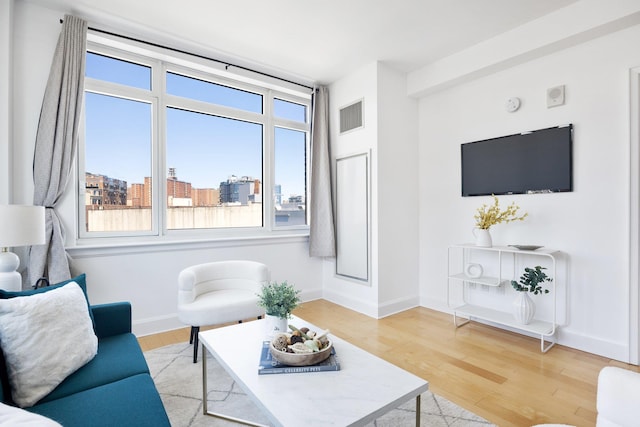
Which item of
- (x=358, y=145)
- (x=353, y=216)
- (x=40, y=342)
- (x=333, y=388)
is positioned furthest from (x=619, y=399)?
(x=358, y=145)

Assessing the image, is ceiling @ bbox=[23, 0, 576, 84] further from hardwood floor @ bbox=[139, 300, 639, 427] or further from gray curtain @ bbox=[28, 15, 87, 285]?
hardwood floor @ bbox=[139, 300, 639, 427]

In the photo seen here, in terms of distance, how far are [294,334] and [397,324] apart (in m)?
2.04

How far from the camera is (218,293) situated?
277 cm

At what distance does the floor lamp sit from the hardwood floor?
118cm

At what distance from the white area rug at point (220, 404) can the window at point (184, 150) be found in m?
1.49

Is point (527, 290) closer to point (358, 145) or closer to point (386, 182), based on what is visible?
point (386, 182)

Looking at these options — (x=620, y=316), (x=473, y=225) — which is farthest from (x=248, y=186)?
(x=620, y=316)

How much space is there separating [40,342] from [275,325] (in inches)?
39.0

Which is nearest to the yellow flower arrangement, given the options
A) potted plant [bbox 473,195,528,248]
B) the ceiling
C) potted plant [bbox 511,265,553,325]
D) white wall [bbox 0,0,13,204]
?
potted plant [bbox 473,195,528,248]

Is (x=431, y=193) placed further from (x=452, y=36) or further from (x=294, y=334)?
(x=294, y=334)

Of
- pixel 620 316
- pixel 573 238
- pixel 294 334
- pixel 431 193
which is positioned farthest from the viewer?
pixel 431 193

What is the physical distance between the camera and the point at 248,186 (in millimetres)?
3934

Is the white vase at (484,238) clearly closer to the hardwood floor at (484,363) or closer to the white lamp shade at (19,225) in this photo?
the hardwood floor at (484,363)

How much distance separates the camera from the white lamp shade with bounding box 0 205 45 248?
179cm
